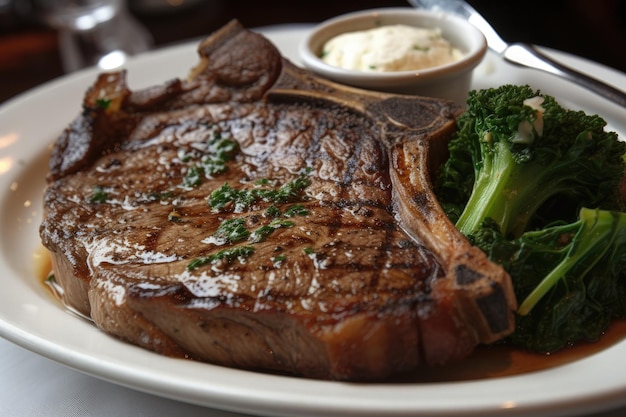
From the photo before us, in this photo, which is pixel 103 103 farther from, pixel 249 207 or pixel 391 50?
pixel 391 50

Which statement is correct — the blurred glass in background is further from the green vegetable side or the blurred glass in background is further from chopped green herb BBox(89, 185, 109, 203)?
the green vegetable side

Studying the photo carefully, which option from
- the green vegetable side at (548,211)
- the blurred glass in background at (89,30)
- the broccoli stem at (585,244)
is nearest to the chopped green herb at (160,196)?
the green vegetable side at (548,211)

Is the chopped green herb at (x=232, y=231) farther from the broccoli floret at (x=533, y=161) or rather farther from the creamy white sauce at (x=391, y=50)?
the creamy white sauce at (x=391, y=50)

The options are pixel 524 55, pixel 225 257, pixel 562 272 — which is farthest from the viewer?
pixel 524 55

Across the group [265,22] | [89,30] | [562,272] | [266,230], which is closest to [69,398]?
[266,230]

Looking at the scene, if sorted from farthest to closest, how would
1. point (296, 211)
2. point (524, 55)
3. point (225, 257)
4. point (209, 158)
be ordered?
point (524, 55)
point (209, 158)
point (296, 211)
point (225, 257)

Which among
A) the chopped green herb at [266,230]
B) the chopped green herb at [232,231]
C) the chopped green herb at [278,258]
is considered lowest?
the chopped green herb at [232,231]

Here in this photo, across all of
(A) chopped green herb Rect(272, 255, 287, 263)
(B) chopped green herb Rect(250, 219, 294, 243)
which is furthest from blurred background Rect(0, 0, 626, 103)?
(A) chopped green herb Rect(272, 255, 287, 263)
